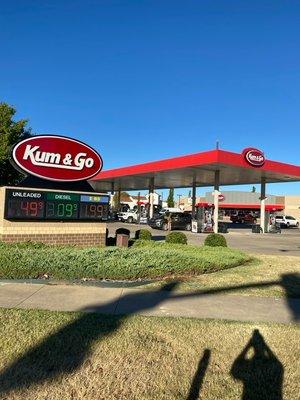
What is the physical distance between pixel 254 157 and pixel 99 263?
23.4 m

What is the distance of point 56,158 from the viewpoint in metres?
15.6

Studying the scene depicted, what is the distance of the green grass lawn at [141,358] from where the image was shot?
4781 mm

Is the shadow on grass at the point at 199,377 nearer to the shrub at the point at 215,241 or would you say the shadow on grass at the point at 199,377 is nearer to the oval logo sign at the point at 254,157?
the shrub at the point at 215,241

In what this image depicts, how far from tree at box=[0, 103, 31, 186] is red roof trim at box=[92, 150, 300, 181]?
1083 cm

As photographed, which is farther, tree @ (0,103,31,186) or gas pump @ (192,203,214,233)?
gas pump @ (192,203,214,233)

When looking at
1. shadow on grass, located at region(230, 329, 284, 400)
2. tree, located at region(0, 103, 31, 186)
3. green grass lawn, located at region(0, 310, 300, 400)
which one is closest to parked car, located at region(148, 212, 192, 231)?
tree, located at region(0, 103, 31, 186)

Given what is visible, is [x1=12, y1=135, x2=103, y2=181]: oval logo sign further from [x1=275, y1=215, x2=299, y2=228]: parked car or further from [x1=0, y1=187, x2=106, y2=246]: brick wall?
[x1=275, y1=215, x2=299, y2=228]: parked car

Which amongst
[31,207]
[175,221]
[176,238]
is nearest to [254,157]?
[175,221]

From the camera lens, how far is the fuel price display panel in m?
14.3

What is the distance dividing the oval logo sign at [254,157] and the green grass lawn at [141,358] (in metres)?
26.3

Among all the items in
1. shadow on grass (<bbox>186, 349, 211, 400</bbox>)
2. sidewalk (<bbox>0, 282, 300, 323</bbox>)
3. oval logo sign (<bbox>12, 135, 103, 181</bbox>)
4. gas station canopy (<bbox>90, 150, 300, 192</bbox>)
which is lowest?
shadow on grass (<bbox>186, 349, 211, 400</bbox>)

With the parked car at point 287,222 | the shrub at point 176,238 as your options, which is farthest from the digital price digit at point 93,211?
the parked car at point 287,222

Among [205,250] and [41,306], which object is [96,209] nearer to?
[205,250]

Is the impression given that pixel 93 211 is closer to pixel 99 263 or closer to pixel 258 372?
pixel 99 263
